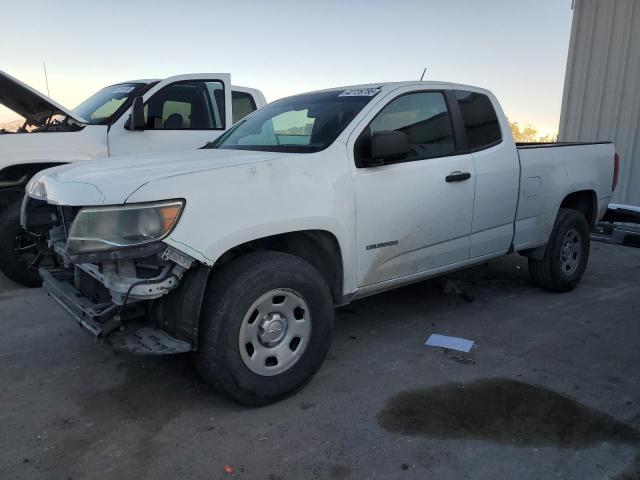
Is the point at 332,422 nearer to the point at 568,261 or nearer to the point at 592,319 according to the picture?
the point at 592,319

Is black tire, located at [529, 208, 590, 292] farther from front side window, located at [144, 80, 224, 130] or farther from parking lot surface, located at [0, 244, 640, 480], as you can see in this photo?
front side window, located at [144, 80, 224, 130]

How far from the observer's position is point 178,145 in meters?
6.01

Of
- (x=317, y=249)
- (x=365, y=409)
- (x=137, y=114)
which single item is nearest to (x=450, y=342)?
(x=365, y=409)

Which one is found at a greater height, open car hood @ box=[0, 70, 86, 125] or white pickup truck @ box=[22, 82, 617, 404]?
open car hood @ box=[0, 70, 86, 125]

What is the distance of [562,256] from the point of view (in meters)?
5.06

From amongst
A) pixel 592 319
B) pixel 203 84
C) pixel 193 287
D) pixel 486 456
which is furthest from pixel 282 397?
pixel 203 84

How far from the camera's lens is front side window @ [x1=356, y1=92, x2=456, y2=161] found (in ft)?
11.9

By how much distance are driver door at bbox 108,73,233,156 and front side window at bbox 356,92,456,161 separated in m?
2.78

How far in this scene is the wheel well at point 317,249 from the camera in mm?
3189

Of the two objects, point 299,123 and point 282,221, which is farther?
point 299,123

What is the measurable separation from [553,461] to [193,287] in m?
1.94

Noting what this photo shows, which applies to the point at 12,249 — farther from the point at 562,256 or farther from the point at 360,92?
the point at 562,256

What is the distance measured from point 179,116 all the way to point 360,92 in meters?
3.03

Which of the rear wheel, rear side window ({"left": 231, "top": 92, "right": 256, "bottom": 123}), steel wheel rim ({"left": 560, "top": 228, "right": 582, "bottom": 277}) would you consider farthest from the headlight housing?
rear side window ({"left": 231, "top": 92, "right": 256, "bottom": 123})
